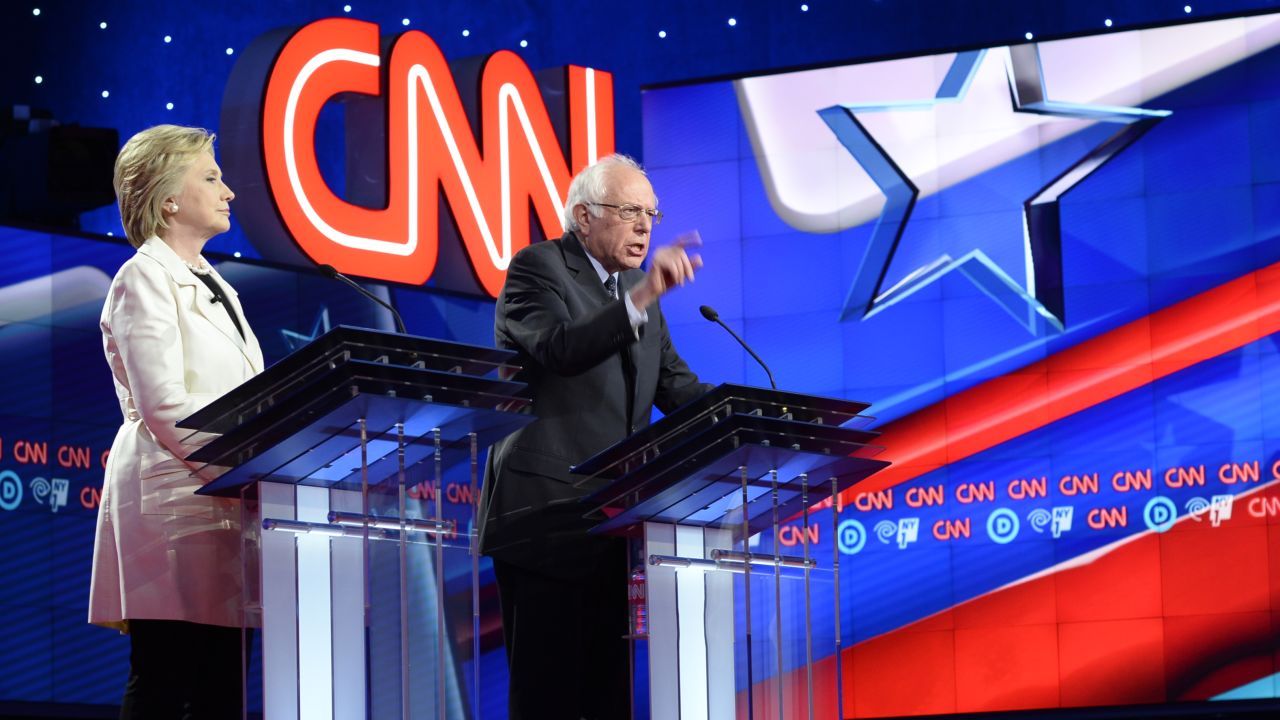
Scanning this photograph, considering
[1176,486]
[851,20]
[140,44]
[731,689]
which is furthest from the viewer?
[140,44]

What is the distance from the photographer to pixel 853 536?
7734 millimetres

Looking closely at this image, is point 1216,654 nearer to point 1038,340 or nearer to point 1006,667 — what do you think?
point 1006,667

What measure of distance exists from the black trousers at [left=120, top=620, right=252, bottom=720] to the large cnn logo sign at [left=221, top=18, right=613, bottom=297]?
412cm

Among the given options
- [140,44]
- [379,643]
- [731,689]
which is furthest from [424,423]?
[140,44]

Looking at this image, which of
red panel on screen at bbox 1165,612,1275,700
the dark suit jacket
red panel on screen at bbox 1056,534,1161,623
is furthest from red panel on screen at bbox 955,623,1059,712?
the dark suit jacket

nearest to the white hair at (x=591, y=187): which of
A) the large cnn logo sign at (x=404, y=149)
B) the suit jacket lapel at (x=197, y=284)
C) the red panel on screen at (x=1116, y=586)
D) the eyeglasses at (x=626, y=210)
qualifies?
the eyeglasses at (x=626, y=210)

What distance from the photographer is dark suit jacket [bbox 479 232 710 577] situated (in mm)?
2818

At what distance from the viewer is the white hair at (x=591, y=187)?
10.3 ft

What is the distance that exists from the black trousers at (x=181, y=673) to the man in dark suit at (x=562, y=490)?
0.50 m

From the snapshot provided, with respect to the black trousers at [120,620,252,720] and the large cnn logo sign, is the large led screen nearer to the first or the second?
the large cnn logo sign

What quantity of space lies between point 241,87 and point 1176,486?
429cm

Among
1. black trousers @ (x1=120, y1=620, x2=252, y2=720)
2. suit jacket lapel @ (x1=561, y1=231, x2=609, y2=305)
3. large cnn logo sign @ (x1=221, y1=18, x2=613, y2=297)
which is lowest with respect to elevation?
black trousers @ (x1=120, y1=620, x2=252, y2=720)

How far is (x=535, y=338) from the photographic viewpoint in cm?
286

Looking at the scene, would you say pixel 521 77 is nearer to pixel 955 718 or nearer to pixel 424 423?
pixel 955 718
